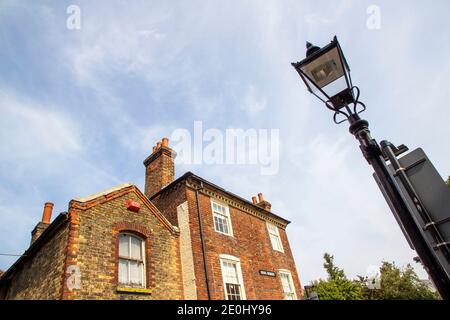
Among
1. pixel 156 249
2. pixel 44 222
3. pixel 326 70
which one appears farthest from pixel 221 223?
pixel 326 70

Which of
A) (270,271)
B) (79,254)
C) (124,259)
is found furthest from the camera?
(270,271)

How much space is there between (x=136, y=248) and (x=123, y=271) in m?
1.06

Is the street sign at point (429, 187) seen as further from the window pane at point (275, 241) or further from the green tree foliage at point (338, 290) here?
the green tree foliage at point (338, 290)

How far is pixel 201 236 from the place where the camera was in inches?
483

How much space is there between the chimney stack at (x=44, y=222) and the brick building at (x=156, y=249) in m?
0.05

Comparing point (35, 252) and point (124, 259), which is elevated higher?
point (35, 252)

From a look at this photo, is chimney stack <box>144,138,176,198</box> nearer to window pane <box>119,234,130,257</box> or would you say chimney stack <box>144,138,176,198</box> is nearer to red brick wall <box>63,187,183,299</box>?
red brick wall <box>63,187,183,299</box>

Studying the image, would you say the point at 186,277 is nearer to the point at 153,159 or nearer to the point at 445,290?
the point at 153,159

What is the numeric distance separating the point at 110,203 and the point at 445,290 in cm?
1010

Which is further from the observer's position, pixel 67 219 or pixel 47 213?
pixel 47 213

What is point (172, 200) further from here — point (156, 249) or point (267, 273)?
point (267, 273)

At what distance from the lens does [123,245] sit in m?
10.2

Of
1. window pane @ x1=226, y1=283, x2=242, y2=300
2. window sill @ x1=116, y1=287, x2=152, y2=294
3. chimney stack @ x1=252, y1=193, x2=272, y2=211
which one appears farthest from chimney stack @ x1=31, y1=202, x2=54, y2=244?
chimney stack @ x1=252, y1=193, x2=272, y2=211
